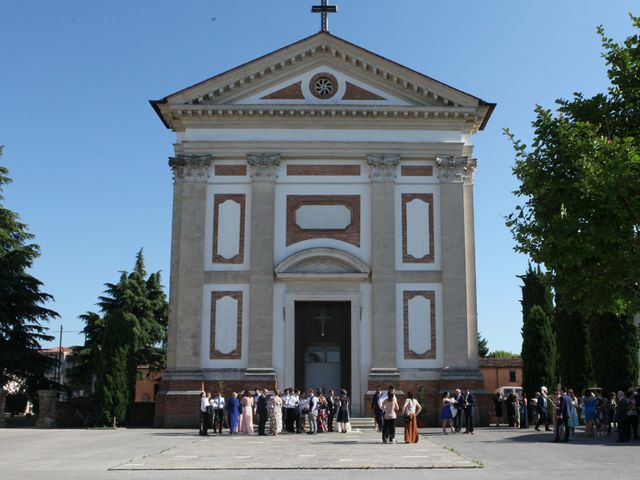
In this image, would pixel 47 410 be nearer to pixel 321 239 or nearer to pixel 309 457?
pixel 321 239

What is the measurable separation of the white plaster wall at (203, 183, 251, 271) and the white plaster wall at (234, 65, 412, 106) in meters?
3.59

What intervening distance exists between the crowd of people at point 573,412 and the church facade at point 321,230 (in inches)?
81.0

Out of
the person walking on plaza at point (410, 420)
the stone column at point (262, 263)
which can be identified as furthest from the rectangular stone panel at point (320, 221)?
the person walking on plaza at point (410, 420)

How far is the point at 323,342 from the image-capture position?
30.1 meters

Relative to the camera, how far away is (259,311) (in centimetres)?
2945

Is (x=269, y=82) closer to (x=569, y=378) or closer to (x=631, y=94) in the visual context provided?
(x=631, y=94)

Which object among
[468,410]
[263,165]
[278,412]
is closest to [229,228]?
[263,165]

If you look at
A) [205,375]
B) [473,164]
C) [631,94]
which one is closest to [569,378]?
[473,164]

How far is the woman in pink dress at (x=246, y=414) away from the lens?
A: 82.3 ft

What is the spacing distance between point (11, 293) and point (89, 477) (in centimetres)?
2749

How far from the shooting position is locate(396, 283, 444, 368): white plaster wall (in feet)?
96.3

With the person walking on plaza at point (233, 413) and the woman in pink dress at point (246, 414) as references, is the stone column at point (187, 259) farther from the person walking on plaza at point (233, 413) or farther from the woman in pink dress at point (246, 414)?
the woman in pink dress at point (246, 414)

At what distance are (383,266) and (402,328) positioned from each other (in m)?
2.57

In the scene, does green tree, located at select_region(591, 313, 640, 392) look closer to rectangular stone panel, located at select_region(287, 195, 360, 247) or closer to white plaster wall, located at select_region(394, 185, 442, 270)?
white plaster wall, located at select_region(394, 185, 442, 270)
